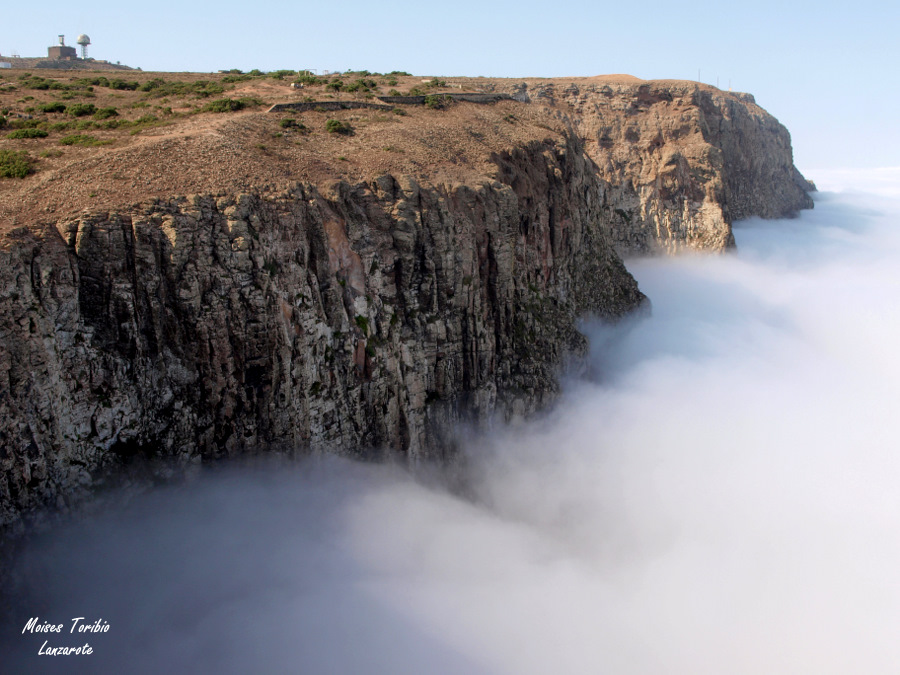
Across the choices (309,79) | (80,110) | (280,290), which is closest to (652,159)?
(309,79)

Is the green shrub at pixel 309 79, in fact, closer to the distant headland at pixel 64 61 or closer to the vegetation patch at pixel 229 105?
the vegetation patch at pixel 229 105

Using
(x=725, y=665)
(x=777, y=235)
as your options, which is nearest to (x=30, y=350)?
(x=725, y=665)

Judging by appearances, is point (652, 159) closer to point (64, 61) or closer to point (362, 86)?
point (362, 86)

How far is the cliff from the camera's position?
23641 millimetres

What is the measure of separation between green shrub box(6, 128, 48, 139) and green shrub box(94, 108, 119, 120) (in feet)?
17.8

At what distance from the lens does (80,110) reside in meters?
37.8

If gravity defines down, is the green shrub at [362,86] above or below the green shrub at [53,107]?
above

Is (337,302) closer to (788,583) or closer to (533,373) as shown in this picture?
(533,373)

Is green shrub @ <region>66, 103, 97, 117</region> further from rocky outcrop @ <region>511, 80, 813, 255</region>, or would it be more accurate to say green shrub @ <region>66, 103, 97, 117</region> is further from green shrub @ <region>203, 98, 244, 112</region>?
rocky outcrop @ <region>511, 80, 813, 255</region>

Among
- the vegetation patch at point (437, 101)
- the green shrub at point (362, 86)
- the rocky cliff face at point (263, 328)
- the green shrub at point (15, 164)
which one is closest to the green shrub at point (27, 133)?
the green shrub at point (15, 164)

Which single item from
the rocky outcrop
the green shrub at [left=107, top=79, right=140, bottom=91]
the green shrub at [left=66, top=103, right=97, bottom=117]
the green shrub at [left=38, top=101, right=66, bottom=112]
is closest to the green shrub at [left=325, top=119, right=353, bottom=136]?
the green shrub at [left=66, top=103, right=97, bottom=117]

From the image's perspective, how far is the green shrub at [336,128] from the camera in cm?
3909

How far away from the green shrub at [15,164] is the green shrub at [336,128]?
1545cm

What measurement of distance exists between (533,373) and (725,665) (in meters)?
18.1
